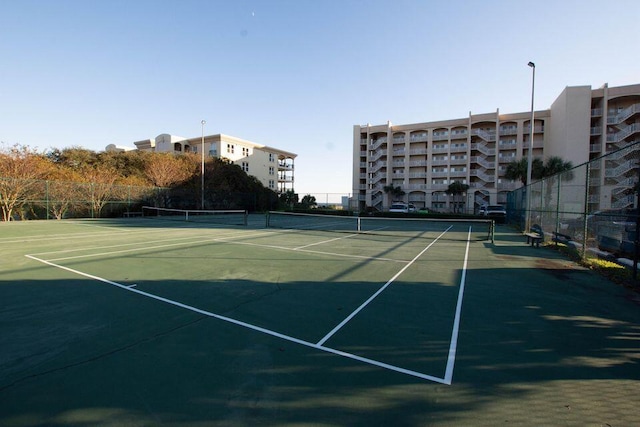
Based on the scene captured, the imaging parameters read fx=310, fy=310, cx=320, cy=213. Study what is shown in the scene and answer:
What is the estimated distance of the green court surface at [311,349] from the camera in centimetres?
278

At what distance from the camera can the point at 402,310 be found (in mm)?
5355

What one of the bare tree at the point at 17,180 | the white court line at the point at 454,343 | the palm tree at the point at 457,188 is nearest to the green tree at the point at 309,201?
the palm tree at the point at 457,188

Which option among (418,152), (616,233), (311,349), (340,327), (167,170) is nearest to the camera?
(311,349)

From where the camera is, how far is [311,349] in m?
3.88

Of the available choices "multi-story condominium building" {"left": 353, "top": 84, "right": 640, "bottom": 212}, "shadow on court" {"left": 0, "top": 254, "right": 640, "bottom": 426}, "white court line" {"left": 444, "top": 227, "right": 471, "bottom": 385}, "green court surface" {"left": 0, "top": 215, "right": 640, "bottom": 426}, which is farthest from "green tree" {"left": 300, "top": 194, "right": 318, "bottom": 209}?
"shadow on court" {"left": 0, "top": 254, "right": 640, "bottom": 426}

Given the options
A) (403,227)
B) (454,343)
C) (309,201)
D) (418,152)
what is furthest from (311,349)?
(418,152)

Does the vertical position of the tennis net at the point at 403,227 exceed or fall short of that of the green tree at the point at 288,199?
it falls short

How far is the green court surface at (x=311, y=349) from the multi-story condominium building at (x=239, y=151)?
53.3 meters

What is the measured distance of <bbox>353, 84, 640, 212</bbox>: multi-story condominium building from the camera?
2055 inches

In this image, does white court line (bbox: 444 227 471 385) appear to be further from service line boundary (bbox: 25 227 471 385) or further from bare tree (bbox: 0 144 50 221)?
bare tree (bbox: 0 144 50 221)

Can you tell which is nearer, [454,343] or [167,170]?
[454,343]

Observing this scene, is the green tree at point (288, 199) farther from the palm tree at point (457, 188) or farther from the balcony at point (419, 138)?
the balcony at point (419, 138)

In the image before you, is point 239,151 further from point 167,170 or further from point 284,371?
point 284,371

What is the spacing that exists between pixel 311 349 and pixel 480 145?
69777 mm
